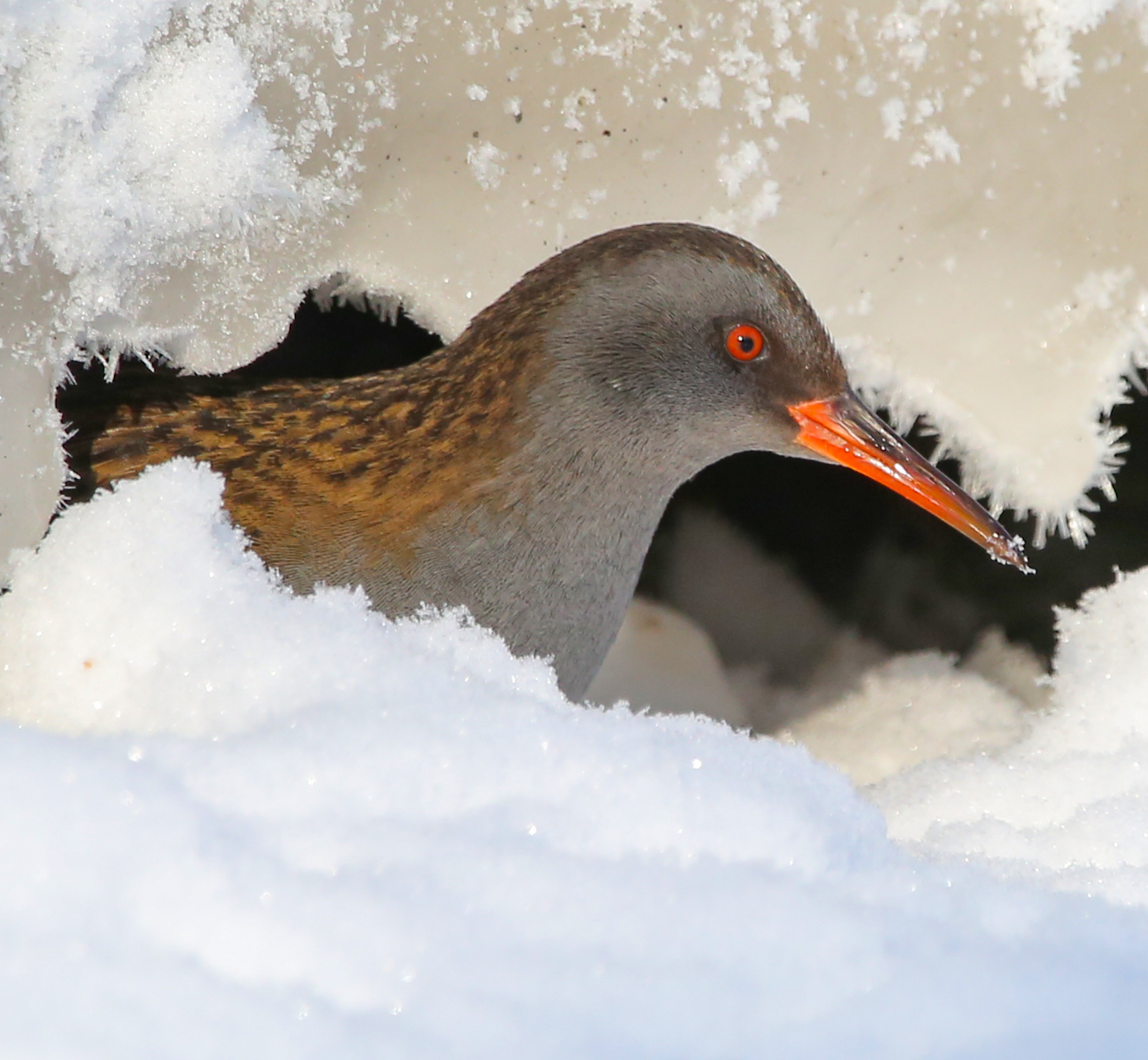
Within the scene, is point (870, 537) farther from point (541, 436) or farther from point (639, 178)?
point (541, 436)

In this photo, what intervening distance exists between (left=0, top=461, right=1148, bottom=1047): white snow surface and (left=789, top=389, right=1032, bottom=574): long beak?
0.65 meters

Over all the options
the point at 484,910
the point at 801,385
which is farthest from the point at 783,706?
the point at 484,910

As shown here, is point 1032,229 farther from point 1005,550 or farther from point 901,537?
point 901,537

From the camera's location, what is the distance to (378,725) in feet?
3.27

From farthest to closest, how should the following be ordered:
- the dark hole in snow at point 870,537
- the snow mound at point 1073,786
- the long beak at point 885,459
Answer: the dark hole in snow at point 870,537, the long beak at point 885,459, the snow mound at point 1073,786

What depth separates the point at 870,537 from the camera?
105 inches

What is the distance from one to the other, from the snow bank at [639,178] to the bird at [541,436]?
23 cm

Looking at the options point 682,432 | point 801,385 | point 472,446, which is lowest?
point 472,446

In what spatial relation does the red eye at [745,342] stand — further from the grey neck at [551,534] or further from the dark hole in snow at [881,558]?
the dark hole in snow at [881,558]

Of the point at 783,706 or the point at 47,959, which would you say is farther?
the point at 783,706

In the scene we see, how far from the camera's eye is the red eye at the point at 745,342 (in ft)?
5.30

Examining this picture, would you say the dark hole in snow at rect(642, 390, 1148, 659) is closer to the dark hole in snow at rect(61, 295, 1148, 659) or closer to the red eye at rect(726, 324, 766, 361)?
the dark hole in snow at rect(61, 295, 1148, 659)

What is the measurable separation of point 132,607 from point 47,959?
20.7 inches

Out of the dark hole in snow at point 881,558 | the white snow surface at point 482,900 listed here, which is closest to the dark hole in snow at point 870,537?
the dark hole in snow at point 881,558
